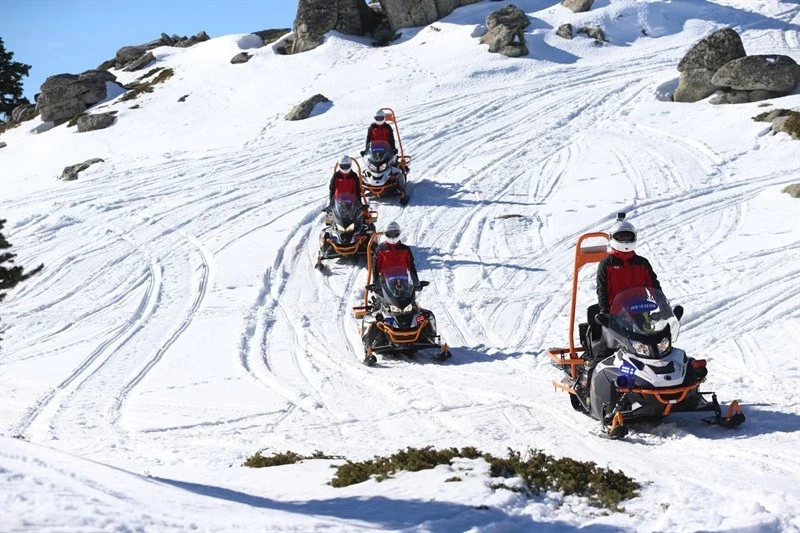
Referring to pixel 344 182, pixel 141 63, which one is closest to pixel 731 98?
pixel 344 182

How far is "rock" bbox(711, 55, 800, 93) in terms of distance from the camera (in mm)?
26594

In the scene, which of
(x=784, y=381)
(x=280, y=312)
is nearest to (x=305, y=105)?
(x=280, y=312)

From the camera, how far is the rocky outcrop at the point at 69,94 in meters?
40.5

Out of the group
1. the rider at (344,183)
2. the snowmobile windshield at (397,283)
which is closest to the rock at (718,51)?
the rider at (344,183)

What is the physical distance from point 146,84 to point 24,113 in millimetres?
7028

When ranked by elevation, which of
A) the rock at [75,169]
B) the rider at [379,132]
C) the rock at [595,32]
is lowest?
the rider at [379,132]

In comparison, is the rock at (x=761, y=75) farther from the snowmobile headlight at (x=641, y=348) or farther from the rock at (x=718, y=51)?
the snowmobile headlight at (x=641, y=348)

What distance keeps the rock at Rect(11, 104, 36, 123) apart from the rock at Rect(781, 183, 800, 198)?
33.8 m

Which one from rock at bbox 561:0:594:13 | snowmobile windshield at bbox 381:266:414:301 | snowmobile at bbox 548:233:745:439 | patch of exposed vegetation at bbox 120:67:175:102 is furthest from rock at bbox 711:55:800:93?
patch of exposed vegetation at bbox 120:67:175:102

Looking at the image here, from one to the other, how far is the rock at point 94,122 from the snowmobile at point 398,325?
84.6ft

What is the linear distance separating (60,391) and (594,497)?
27.4 feet

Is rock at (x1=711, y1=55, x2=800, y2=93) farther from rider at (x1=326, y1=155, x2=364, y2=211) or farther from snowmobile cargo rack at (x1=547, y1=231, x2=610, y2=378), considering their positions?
snowmobile cargo rack at (x1=547, y1=231, x2=610, y2=378)

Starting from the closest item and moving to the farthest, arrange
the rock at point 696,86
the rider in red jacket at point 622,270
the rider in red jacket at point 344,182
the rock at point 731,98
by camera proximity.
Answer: the rider in red jacket at point 622,270
the rider in red jacket at point 344,182
the rock at point 731,98
the rock at point 696,86

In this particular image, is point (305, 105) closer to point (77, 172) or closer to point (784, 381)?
point (77, 172)
